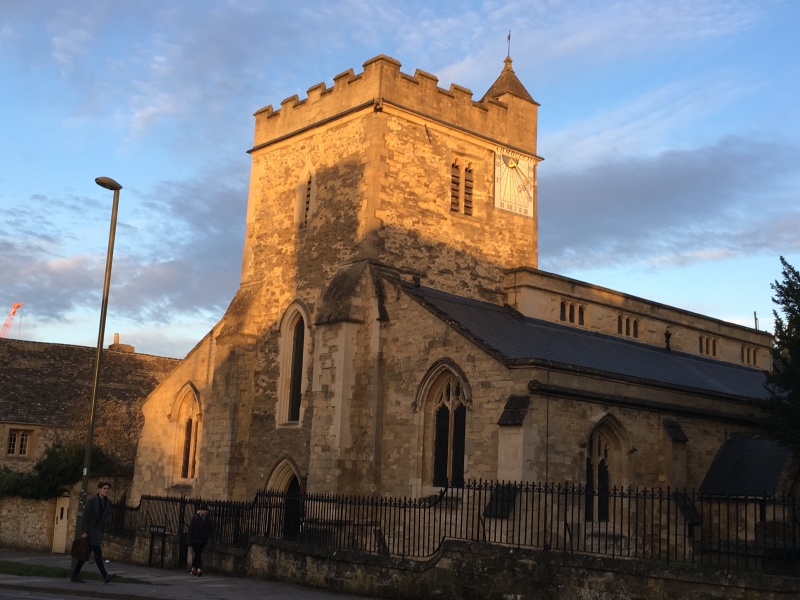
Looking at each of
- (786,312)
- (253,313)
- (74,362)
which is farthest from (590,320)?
(74,362)

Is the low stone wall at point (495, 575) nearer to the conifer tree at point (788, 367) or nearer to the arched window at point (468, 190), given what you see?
the conifer tree at point (788, 367)

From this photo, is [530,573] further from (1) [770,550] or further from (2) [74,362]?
(2) [74,362]

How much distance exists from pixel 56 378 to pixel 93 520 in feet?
71.1

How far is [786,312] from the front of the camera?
797 inches

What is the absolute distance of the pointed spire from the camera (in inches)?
1145

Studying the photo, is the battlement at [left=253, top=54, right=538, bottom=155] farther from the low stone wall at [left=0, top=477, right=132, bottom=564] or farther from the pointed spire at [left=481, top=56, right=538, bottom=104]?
the low stone wall at [left=0, top=477, right=132, bottom=564]

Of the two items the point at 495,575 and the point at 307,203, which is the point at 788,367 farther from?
the point at 307,203

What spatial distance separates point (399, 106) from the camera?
25469 millimetres

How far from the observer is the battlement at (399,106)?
2556 cm

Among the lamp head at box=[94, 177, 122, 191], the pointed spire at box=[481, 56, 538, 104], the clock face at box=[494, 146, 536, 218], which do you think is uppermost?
the pointed spire at box=[481, 56, 538, 104]

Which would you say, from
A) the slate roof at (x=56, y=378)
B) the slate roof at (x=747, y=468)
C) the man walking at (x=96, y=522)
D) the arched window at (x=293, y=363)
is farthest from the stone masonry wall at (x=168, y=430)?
the slate roof at (x=747, y=468)

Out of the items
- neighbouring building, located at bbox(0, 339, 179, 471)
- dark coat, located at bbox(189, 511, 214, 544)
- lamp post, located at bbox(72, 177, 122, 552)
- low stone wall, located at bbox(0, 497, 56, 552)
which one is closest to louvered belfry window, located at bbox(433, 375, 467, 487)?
dark coat, located at bbox(189, 511, 214, 544)

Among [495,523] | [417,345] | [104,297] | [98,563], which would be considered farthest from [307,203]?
[98,563]

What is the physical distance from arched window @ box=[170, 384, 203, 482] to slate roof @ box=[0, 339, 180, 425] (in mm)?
6900
